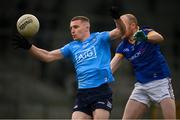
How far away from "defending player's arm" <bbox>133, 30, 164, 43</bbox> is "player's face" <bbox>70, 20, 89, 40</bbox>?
72cm

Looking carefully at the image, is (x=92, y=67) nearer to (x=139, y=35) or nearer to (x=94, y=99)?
(x=94, y=99)

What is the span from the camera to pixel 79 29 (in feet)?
29.0

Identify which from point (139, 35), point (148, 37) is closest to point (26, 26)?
point (139, 35)

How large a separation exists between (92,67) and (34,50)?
2.98ft

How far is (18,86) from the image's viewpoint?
61.3 ft

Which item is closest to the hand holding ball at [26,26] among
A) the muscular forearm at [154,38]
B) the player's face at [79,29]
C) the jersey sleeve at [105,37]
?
the player's face at [79,29]

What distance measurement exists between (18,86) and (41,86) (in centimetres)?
88

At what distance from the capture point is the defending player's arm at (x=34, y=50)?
28.3 ft

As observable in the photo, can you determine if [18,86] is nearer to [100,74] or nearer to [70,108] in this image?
[70,108]

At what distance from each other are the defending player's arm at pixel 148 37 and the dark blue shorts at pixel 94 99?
0.82m

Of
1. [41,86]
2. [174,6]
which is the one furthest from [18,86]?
[174,6]

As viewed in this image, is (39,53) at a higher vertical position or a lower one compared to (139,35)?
lower

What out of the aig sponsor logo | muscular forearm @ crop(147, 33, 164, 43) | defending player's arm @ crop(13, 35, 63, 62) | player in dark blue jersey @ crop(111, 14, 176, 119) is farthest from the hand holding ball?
muscular forearm @ crop(147, 33, 164, 43)

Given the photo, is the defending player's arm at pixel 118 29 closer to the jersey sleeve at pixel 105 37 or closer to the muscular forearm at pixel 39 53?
the jersey sleeve at pixel 105 37
